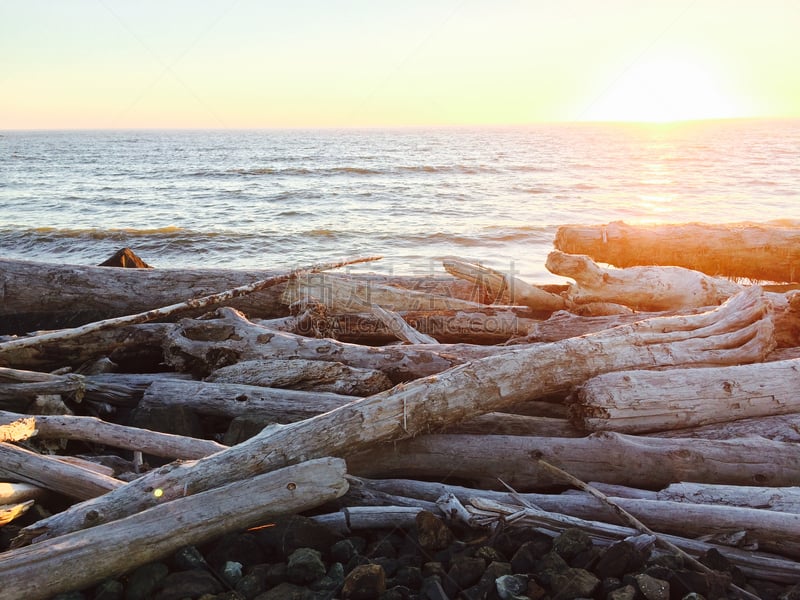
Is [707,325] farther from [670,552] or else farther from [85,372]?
[85,372]

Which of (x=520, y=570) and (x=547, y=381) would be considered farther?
(x=547, y=381)

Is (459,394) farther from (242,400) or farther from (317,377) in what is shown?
(242,400)

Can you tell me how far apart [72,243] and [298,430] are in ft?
50.3

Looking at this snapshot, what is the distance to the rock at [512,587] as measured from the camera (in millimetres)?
2469

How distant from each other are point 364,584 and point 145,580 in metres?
0.93

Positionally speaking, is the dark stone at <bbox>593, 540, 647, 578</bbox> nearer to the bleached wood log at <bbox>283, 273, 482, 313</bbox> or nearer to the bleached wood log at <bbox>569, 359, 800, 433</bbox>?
the bleached wood log at <bbox>569, 359, 800, 433</bbox>

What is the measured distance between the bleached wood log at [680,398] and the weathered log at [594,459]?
226mm

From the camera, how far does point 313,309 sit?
5.88 m

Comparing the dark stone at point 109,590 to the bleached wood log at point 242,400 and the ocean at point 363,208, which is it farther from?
the ocean at point 363,208

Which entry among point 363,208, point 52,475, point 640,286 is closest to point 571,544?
point 52,475

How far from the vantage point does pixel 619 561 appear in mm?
2592

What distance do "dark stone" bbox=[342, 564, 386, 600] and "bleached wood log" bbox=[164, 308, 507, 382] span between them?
217cm

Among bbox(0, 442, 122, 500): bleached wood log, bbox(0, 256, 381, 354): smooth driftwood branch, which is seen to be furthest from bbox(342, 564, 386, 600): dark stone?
bbox(0, 256, 381, 354): smooth driftwood branch

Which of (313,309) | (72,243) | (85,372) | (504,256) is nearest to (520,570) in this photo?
(313,309)
